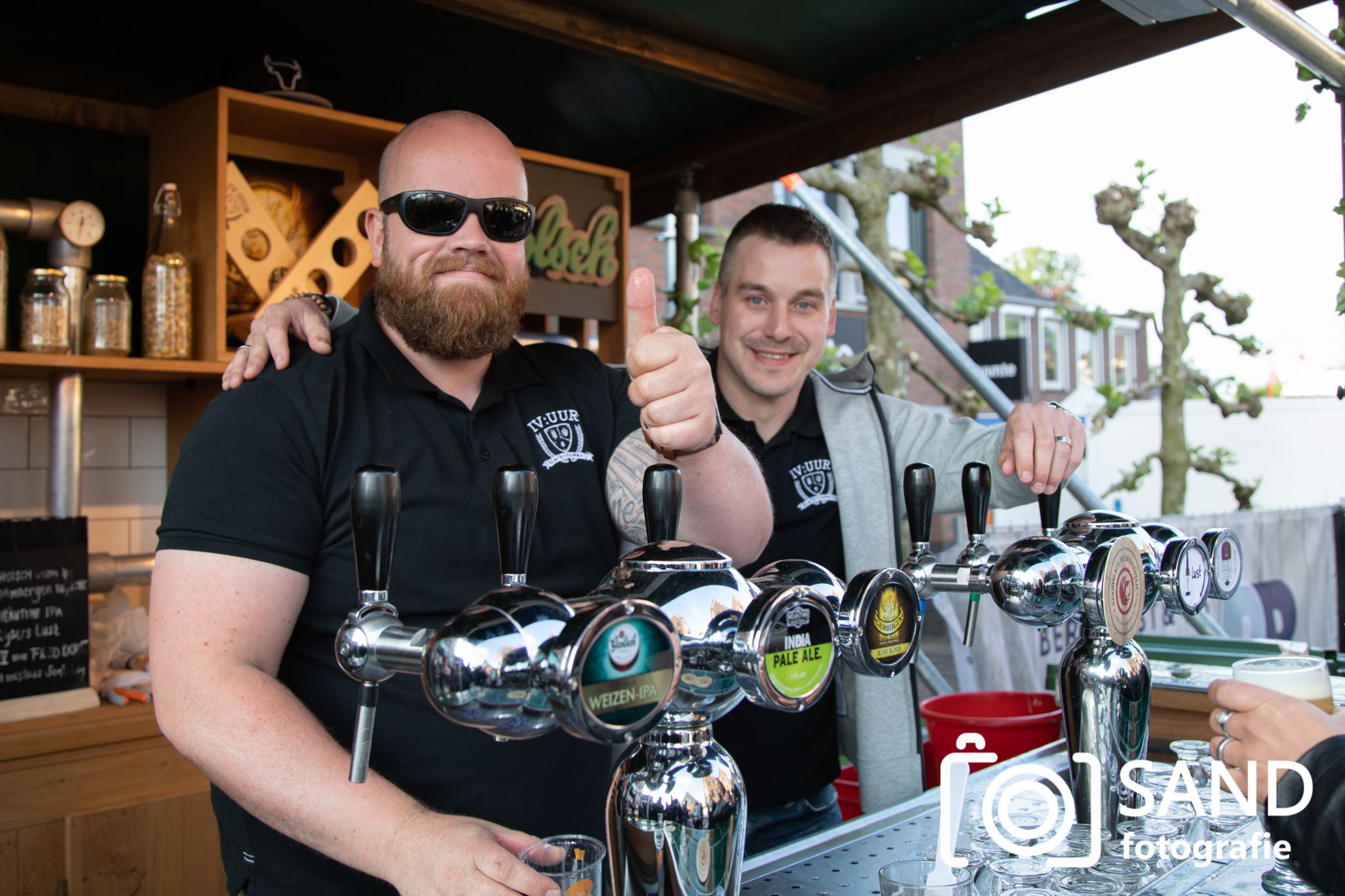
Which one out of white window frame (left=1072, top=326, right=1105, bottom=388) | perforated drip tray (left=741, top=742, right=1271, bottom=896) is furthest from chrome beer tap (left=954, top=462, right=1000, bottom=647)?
white window frame (left=1072, top=326, right=1105, bottom=388)

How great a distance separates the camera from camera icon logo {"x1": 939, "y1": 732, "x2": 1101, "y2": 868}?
3.93 ft

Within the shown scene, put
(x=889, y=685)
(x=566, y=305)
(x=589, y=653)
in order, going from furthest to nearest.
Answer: (x=566, y=305) → (x=889, y=685) → (x=589, y=653)

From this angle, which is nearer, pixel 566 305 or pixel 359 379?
pixel 359 379

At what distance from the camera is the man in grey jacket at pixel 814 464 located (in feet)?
6.98

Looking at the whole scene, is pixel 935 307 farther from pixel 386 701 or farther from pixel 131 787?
pixel 386 701

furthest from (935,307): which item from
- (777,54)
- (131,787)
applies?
(131,787)

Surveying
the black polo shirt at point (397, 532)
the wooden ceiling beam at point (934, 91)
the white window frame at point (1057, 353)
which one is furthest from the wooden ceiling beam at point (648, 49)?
the white window frame at point (1057, 353)

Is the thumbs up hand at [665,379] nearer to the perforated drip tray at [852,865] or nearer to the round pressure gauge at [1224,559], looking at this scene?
the perforated drip tray at [852,865]

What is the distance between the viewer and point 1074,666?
4.56 ft

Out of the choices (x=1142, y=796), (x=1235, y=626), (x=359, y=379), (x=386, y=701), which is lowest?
(x=1235, y=626)

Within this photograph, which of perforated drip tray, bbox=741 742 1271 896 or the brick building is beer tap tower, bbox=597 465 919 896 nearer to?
perforated drip tray, bbox=741 742 1271 896

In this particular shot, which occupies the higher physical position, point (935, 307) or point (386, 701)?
point (935, 307)

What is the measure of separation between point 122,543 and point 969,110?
2571mm

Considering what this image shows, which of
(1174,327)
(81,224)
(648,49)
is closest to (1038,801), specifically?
(648,49)
